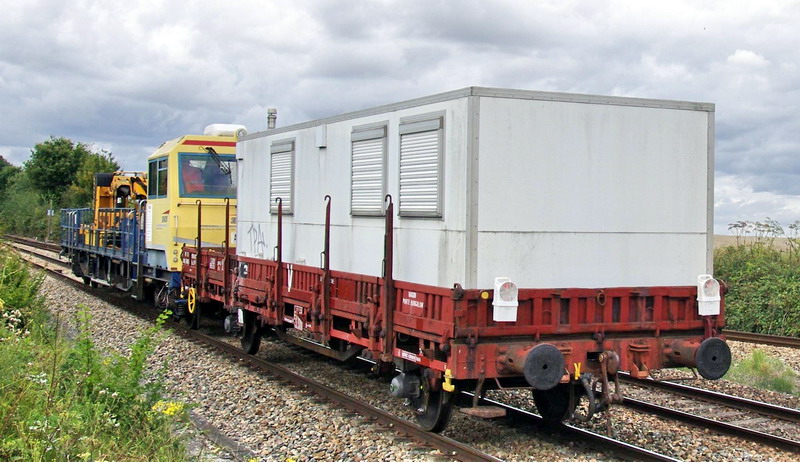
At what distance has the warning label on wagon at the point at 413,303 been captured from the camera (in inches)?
296

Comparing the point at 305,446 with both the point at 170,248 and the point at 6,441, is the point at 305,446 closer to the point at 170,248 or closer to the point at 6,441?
the point at 6,441

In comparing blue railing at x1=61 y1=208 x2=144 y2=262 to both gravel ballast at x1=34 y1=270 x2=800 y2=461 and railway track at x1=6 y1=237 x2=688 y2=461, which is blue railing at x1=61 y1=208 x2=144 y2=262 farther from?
railway track at x1=6 y1=237 x2=688 y2=461

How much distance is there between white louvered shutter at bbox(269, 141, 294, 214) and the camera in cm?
1063

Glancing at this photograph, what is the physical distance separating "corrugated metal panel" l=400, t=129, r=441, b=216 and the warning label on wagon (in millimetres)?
746

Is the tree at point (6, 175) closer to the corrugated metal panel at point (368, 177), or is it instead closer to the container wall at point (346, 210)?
the container wall at point (346, 210)

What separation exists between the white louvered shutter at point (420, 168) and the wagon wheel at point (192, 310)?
723cm

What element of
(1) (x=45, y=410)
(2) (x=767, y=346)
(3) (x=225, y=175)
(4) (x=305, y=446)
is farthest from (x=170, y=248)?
(2) (x=767, y=346)

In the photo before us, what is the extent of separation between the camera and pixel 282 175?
10.9m

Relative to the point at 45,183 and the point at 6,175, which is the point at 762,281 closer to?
the point at 45,183

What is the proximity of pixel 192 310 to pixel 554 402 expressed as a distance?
7.98m

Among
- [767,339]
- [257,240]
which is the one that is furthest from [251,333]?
[767,339]

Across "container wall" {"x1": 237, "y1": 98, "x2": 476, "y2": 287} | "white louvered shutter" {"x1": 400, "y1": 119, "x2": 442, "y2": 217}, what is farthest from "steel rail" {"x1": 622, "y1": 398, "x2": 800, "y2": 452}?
"white louvered shutter" {"x1": 400, "y1": 119, "x2": 442, "y2": 217}

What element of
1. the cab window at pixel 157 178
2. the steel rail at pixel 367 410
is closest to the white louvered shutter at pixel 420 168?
the steel rail at pixel 367 410

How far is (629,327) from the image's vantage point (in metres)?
7.65
